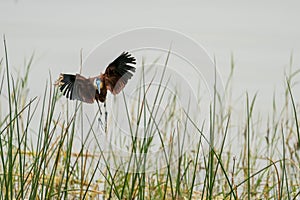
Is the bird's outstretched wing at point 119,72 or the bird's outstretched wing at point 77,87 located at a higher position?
the bird's outstretched wing at point 119,72

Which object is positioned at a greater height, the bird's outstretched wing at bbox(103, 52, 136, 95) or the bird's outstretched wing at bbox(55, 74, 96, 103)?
the bird's outstretched wing at bbox(103, 52, 136, 95)

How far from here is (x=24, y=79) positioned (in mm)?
1485

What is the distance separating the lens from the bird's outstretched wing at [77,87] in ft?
2.51

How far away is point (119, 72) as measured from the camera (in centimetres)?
80

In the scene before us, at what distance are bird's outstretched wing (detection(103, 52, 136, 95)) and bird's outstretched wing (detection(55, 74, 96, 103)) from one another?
2 cm

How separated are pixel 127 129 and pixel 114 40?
12.6 inches

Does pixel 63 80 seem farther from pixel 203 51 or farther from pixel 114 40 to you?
pixel 203 51

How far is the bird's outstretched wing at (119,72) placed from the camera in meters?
0.78

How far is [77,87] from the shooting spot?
769mm

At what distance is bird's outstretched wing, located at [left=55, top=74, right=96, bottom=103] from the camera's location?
2.51ft

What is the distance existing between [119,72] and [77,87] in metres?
0.06

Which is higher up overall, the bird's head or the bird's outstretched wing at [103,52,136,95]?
the bird's outstretched wing at [103,52,136,95]

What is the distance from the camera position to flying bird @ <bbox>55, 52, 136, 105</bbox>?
0.76m

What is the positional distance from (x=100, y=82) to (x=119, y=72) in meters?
0.04
